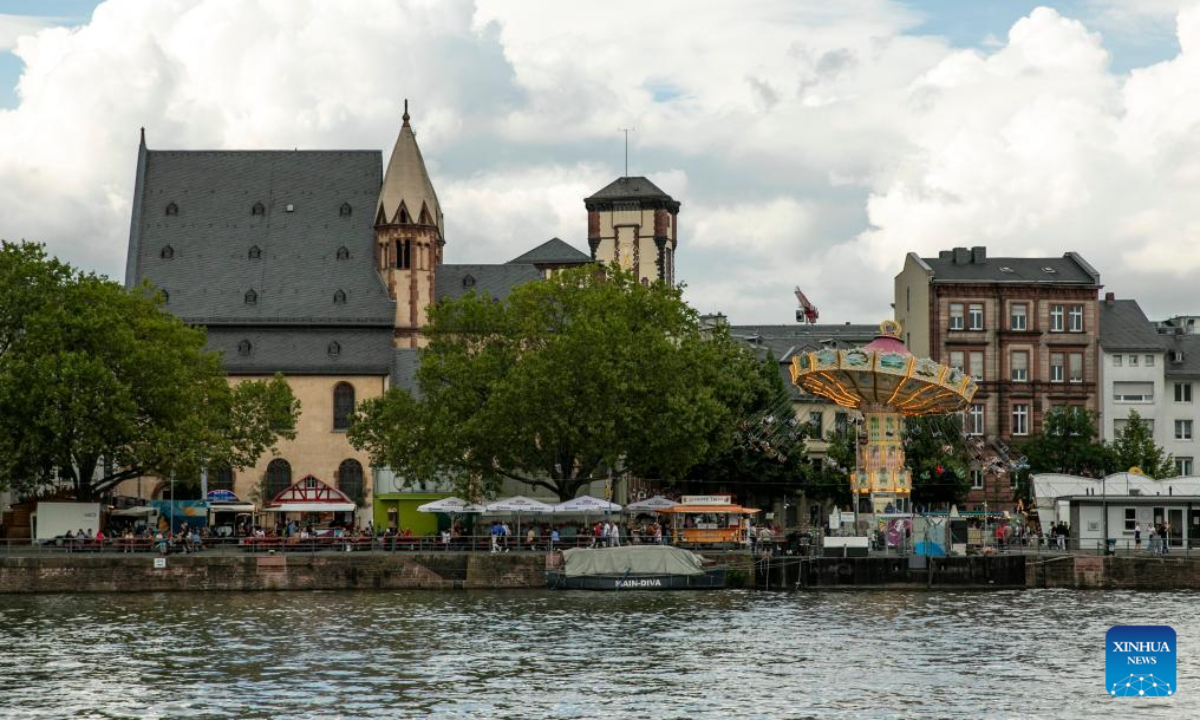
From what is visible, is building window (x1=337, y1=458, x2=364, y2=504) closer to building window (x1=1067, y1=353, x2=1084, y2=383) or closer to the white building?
the white building

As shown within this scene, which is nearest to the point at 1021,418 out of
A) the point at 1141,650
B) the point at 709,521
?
the point at 709,521

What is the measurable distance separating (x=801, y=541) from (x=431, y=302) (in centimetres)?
4138

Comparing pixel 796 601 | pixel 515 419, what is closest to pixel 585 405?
pixel 515 419

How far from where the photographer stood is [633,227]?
18275 centimetres

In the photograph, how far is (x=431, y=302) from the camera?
121688 millimetres

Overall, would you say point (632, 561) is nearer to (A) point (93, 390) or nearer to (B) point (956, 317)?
(A) point (93, 390)

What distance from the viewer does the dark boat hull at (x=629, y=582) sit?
80688 mm

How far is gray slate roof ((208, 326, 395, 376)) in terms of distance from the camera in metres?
119

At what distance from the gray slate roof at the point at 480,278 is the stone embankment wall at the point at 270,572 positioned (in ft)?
138

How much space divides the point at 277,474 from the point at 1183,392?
5747cm

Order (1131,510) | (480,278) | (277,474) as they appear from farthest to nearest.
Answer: (480,278)
(277,474)
(1131,510)

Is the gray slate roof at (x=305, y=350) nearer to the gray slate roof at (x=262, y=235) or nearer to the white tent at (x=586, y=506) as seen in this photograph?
the gray slate roof at (x=262, y=235)

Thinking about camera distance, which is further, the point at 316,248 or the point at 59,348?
the point at 316,248

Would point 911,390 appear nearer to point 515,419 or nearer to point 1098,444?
point 515,419
